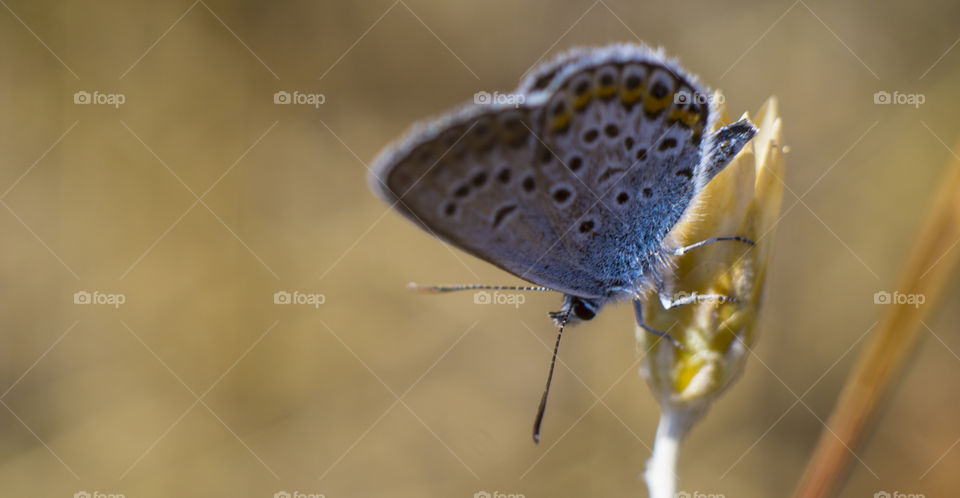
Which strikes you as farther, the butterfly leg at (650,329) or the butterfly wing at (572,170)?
the butterfly wing at (572,170)

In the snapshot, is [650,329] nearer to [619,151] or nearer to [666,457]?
[666,457]

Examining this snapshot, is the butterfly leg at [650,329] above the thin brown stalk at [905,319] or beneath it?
above

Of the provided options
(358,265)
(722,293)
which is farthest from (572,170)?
(358,265)

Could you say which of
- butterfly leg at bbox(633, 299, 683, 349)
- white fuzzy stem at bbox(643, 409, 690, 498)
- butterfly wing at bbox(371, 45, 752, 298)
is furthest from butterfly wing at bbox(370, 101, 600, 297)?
white fuzzy stem at bbox(643, 409, 690, 498)

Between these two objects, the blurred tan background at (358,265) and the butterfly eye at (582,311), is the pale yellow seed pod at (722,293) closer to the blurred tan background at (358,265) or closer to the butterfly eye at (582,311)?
the butterfly eye at (582,311)

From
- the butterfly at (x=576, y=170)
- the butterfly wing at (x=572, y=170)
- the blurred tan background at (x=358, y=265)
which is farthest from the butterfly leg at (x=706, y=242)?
the blurred tan background at (x=358, y=265)

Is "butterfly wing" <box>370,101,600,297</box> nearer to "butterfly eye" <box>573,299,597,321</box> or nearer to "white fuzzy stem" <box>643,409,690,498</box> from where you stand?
"butterfly eye" <box>573,299,597,321</box>

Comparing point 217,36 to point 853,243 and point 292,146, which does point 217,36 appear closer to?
point 292,146
